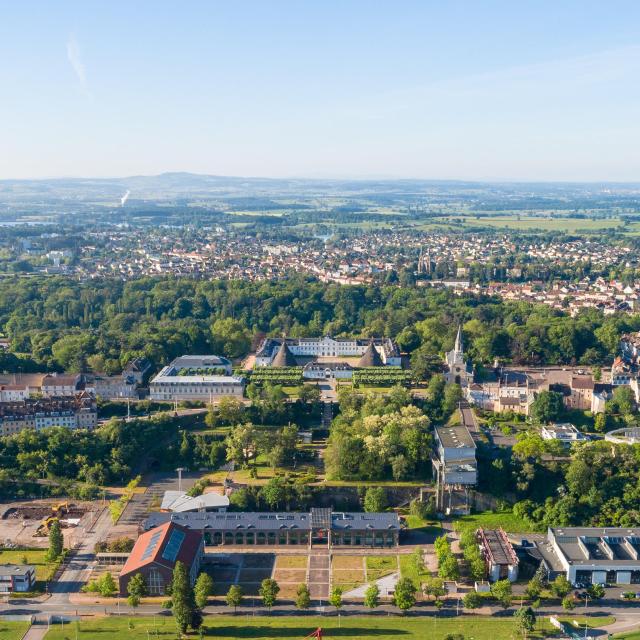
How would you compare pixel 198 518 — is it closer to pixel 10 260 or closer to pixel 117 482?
pixel 117 482

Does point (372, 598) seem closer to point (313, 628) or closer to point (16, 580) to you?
point (313, 628)

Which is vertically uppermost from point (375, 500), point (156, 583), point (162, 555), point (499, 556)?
point (162, 555)

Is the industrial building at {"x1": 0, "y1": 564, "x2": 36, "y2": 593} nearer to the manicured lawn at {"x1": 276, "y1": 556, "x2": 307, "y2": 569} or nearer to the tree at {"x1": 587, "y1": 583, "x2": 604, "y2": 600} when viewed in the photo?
the manicured lawn at {"x1": 276, "y1": 556, "x2": 307, "y2": 569}

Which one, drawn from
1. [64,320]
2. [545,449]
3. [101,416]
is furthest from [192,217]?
[545,449]

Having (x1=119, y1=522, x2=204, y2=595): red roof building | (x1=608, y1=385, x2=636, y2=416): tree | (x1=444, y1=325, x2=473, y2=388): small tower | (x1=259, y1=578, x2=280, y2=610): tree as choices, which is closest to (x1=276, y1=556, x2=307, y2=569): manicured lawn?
(x1=259, y1=578, x2=280, y2=610): tree

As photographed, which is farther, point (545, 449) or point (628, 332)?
point (628, 332)

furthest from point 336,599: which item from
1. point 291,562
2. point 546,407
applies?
point 546,407
